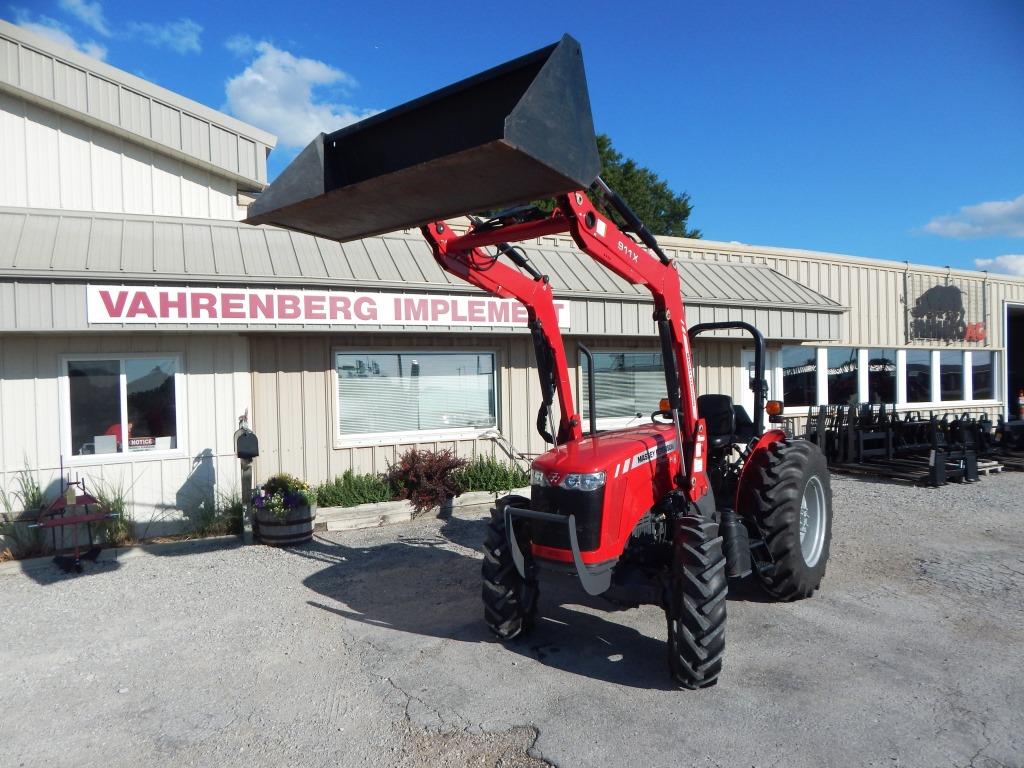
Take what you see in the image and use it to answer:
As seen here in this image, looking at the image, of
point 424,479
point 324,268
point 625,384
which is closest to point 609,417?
point 625,384

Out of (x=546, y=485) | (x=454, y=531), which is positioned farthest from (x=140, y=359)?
(x=546, y=485)

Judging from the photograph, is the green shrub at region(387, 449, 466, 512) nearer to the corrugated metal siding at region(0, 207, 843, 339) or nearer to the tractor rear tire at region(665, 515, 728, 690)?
the corrugated metal siding at region(0, 207, 843, 339)

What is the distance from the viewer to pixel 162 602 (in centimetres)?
590

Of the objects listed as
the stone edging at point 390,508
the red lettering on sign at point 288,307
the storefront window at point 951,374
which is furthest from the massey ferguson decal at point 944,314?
the red lettering on sign at point 288,307

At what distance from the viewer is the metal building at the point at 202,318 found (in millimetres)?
7473

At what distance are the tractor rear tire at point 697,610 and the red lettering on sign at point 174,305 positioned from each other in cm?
579

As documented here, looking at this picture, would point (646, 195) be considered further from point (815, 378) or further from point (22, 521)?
point (22, 521)

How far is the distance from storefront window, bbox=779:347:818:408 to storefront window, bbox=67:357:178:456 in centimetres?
1062

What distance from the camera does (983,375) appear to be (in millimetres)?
16547

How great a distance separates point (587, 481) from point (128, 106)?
7.66 metres

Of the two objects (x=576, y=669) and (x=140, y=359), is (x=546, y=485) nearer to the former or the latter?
(x=576, y=669)

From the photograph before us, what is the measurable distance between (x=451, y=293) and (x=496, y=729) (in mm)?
5994

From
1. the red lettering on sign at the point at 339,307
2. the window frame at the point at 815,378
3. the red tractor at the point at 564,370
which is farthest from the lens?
the window frame at the point at 815,378

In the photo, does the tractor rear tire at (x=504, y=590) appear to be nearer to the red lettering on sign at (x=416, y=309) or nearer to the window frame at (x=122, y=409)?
the red lettering on sign at (x=416, y=309)
